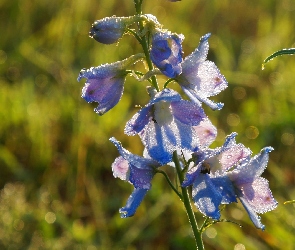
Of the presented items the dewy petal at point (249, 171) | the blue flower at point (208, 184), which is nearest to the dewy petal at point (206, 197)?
the blue flower at point (208, 184)

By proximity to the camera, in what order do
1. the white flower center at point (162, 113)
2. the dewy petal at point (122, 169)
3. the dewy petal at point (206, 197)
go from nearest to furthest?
the dewy petal at point (206, 197), the white flower center at point (162, 113), the dewy petal at point (122, 169)

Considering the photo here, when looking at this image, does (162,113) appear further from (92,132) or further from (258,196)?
(92,132)

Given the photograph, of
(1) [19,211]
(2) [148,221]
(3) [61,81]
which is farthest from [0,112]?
(2) [148,221]

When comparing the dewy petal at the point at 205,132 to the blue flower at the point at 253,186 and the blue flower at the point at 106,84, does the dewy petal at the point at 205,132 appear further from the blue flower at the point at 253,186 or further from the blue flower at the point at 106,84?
the blue flower at the point at 106,84

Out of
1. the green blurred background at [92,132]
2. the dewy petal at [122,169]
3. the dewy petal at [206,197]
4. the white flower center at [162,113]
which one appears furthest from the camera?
the green blurred background at [92,132]

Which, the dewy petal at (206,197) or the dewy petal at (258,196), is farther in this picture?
the dewy petal at (258,196)

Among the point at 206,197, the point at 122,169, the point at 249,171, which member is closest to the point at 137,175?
the point at 122,169
